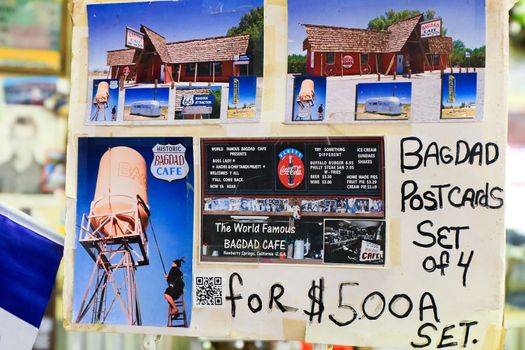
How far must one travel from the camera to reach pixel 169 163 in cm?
180

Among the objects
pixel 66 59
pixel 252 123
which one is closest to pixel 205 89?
pixel 252 123

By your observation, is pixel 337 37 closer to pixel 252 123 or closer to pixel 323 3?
pixel 323 3

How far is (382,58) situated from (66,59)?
2.49 meters

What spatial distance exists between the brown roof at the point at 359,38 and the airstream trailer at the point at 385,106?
0.11m

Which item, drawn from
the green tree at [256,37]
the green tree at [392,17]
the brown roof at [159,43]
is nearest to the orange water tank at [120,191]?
the brown roof at [159,43]

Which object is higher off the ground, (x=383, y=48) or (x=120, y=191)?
(x=383, y=48)

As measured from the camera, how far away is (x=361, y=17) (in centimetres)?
172

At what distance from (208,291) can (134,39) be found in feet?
2.14

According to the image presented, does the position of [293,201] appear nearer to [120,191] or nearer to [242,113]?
[242,113]

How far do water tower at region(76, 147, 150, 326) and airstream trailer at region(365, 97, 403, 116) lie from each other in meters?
0.57

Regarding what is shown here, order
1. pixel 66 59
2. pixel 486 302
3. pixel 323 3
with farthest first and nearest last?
pixel 66 59, pixel 323 3, pixel 486 302

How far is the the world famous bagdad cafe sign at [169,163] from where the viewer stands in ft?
5.89

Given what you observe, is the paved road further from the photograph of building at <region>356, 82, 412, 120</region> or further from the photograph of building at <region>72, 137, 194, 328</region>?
the photograph of building at <region>72, 137, 194, 328</region>

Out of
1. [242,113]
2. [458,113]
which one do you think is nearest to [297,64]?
[242,113]
